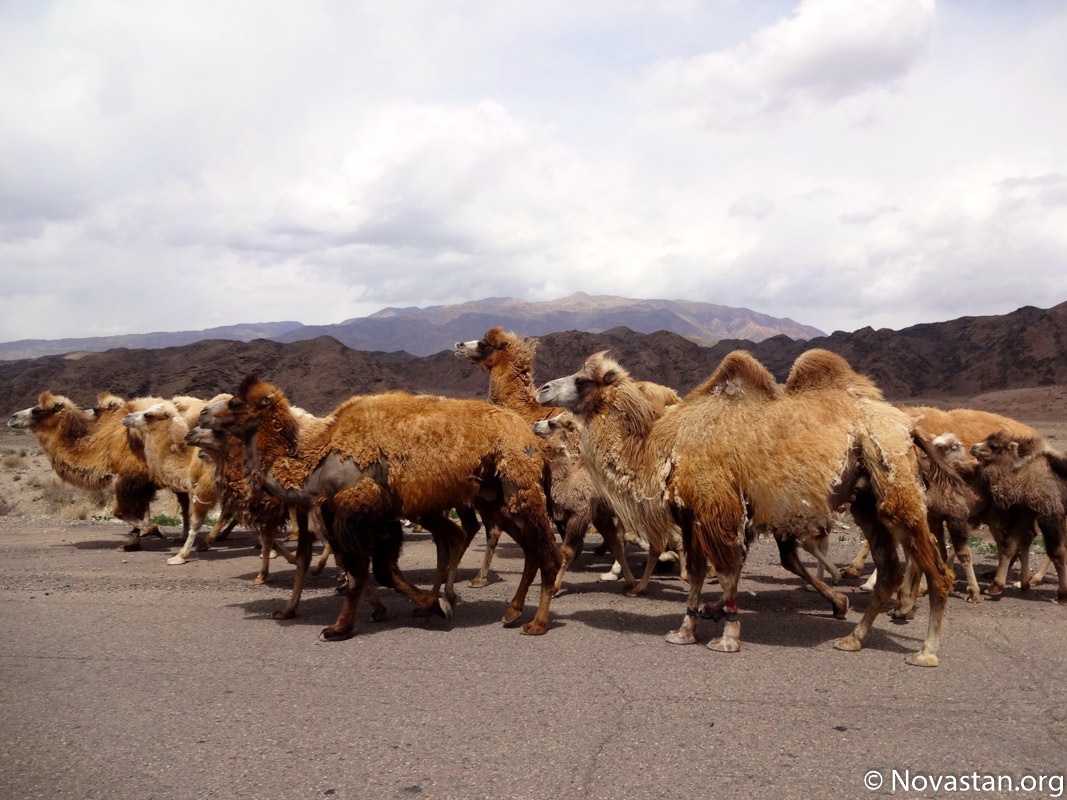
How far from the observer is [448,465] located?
803cm

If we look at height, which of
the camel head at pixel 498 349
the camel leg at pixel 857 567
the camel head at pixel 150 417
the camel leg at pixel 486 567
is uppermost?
the camel head at pixel 498 349

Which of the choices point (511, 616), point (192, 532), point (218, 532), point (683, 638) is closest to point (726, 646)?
point (683, 638)

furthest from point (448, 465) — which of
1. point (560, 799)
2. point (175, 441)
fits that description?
point (175, 441)

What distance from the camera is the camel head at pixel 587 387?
8.62 meters

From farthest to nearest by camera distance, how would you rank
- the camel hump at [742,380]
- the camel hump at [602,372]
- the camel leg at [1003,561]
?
the camel leg at [1003,561], the camel hump at [602,372], the camel hump at [742,380]

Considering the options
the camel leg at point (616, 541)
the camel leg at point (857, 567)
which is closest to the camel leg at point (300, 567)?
the camel leg at point (616, 541)

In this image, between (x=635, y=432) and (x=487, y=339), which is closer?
(x=635, y=432)

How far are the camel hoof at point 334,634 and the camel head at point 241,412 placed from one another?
2.35 metres

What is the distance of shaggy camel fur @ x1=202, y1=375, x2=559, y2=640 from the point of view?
26.1 feet

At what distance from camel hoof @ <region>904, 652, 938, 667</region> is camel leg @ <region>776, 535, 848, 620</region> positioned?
177 centimetres

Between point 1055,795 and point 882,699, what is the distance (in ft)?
5.18

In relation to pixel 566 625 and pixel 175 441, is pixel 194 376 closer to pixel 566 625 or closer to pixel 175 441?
A: pixel 175 441

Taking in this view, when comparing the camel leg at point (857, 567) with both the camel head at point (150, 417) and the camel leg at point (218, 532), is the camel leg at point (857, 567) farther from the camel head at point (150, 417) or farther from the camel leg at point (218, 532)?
the camel head at point (150, 417)

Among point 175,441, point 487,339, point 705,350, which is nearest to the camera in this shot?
point 487,339
